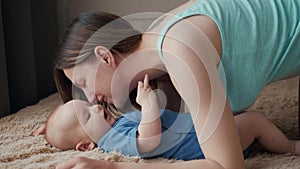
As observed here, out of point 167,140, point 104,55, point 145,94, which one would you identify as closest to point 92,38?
point 104,55

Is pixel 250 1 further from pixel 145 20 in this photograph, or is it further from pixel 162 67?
pixel 145 20

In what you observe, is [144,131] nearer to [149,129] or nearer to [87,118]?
[149,129]

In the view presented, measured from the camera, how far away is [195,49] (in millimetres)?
937

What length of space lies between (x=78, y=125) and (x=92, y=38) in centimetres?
20

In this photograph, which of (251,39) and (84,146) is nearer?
(251,39)

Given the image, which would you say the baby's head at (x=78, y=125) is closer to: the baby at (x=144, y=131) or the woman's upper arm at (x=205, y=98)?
the baby at (x=144, y=131)

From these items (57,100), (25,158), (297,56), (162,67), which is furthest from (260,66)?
(57,100)

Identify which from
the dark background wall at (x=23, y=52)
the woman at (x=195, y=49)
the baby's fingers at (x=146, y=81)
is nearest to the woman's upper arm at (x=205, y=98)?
the woman at (x=195, y=49)

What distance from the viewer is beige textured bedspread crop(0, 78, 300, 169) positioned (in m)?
1.06

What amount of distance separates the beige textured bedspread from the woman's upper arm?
0.16 meters

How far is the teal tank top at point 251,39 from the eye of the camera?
1.04 m

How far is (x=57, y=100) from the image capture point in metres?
1.76

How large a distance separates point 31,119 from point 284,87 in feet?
2.91

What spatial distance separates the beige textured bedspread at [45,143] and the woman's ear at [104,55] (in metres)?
0.19
